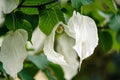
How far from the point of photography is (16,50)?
2.77ft

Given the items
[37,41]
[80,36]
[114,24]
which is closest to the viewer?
[80,36]

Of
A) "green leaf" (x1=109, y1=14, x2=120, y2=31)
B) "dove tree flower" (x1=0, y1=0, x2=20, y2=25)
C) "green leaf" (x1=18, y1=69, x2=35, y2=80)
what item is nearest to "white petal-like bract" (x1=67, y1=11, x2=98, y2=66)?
"dove tree flower" (x1=0, y1=0, x2=20, y2=25)

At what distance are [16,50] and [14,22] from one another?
0.23 ft

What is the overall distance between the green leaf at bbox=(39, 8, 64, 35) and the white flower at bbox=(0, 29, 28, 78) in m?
0.06

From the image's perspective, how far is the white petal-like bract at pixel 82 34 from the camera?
2.67ft

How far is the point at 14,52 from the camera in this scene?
0.84 meters

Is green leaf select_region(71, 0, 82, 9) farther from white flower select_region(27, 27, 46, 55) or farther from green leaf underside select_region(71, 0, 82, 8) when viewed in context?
white flower select_region(27, 27, 46, 55)

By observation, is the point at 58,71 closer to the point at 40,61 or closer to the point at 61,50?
the point at 40,61

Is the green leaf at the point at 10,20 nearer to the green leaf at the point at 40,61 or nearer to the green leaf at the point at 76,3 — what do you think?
the green leaf at the point at 76,3

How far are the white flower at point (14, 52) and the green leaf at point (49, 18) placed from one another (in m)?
0.06

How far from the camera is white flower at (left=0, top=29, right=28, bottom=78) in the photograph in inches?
33.0

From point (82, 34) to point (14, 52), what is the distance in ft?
0.44

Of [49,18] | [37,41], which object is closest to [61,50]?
[49,18]

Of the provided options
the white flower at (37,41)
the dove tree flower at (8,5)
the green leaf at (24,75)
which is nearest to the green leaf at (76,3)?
the dove tree flower at (8,5)
